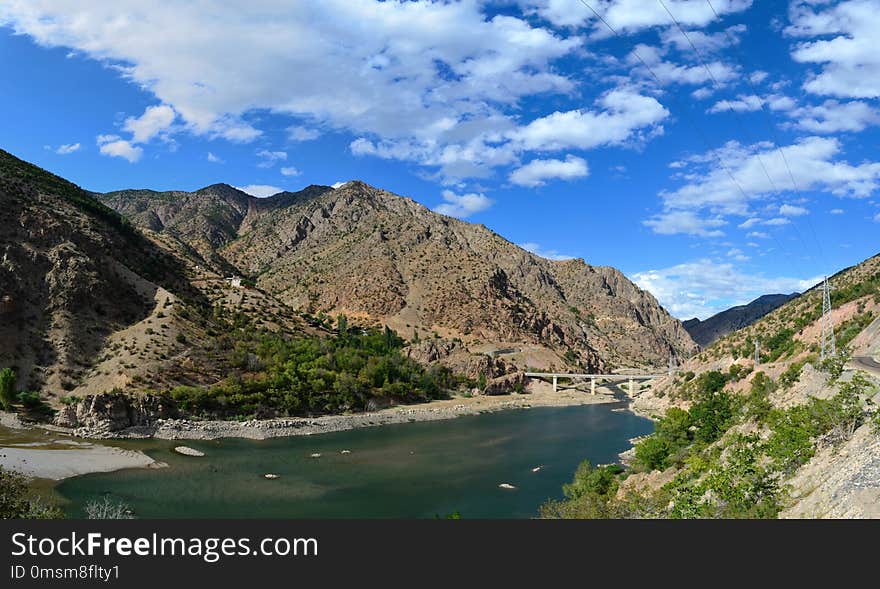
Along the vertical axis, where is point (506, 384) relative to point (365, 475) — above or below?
above

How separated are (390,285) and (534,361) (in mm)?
41038

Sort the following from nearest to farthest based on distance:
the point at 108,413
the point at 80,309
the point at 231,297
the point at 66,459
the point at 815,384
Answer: the point at 815,384, the point at 66,459, the point at 108,413, the point at 80,309, the point at 231,297

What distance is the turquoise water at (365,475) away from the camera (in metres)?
35.9

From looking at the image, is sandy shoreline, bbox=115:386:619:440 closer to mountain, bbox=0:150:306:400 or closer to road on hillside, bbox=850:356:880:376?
mountain, bbox=0:150:306:400

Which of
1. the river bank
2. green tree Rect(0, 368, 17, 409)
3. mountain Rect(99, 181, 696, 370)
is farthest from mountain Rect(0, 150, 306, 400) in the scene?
mountain Rect(99, 181, 696, 370)

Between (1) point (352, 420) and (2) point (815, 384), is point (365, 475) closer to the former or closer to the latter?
(1) point (352, 420)

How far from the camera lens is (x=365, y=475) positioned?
46.3 metres

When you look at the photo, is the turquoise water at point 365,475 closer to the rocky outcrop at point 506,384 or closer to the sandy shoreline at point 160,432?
the sandy shoreline at point 160,432

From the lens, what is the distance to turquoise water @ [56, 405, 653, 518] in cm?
3588

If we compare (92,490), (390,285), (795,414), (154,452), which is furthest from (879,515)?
(390,285)

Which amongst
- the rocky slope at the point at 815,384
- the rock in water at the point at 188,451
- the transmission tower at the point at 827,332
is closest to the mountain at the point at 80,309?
the rock in water at the point at 188,451

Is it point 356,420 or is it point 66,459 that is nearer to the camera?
A: point 66,459

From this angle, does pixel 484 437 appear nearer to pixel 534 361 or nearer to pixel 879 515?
pixel 879 515

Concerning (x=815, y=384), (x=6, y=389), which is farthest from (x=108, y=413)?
(x=815, y=384)
